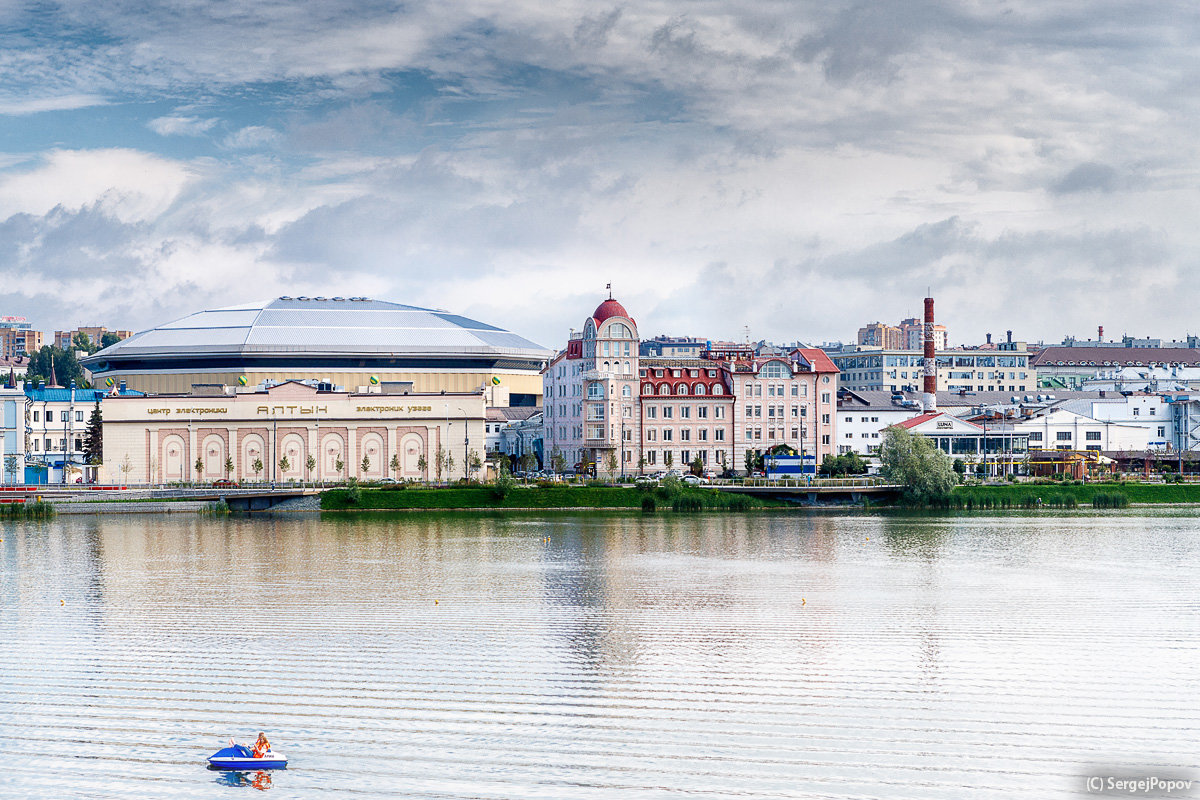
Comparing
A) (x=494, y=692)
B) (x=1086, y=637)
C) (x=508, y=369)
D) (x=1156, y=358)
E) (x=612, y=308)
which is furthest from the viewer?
(x=1156, y=358)

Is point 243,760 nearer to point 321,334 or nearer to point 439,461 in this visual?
point 439,461

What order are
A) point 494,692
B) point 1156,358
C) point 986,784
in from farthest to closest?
point 1156,358
point 494,692
point 986,784

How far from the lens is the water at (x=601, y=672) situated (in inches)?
787

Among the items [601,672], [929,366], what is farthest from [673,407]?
[601,672]

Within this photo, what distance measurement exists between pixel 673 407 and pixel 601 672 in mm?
64706

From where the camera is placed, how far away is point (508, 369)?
120m

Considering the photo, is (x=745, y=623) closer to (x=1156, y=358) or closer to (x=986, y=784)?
(x=986, y=784)

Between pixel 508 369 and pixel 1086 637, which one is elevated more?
pixel 508 369

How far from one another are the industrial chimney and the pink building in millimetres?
12046

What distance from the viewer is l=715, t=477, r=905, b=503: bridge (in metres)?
78.4

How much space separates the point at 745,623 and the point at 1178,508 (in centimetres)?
5220

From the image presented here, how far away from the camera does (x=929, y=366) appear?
111 metres

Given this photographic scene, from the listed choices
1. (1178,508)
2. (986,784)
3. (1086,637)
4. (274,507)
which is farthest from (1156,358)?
(986,784)

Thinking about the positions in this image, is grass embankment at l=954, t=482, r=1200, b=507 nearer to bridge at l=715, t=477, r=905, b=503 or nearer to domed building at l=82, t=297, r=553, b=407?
bridge at l=715, t=477, r=905, b=503
